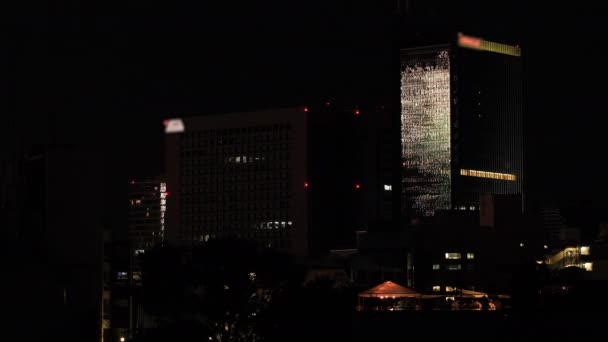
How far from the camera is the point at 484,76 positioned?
16750 cm

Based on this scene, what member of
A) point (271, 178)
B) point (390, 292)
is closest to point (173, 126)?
point (271, 178)

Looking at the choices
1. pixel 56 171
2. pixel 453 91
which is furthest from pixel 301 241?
pixel 56 171

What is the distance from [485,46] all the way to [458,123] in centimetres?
1167

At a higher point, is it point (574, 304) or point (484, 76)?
point (484, 76)

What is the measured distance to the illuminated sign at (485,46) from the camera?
165875 mm

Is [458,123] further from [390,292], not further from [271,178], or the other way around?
[390,292]

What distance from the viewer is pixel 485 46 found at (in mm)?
168000

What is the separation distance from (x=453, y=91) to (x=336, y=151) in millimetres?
20791

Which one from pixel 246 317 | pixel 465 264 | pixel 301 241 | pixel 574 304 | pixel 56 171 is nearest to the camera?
pixel 574 304

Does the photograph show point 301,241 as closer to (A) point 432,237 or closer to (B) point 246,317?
(A) point 432,237

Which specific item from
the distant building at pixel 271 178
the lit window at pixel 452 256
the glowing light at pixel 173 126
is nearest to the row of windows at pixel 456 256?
the lit window at pixel 452 256

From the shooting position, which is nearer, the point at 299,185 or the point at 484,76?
the point at 299,185

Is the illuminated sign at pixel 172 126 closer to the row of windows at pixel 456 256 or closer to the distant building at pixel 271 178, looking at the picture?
the distant building at pixel 271 178

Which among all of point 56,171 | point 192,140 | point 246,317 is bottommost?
point 246,317
